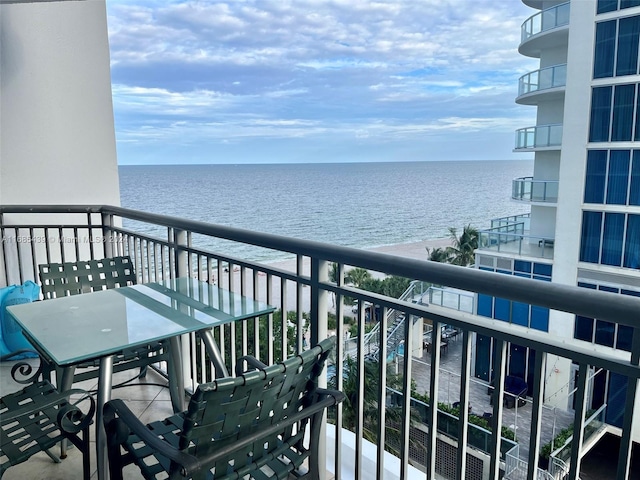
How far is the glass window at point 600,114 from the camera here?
1344 cm

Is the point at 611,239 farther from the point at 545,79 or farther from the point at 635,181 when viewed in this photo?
the point at 545,79

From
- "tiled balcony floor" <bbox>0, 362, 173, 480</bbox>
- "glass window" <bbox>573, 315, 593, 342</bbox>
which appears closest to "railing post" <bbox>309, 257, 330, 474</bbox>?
"tiled balcony floor" <bbox>0, 362, 173, 480</bbox>

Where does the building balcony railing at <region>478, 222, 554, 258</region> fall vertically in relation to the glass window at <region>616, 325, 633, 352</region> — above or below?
below

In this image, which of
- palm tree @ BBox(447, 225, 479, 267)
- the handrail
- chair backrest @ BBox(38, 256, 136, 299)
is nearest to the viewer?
the handrail

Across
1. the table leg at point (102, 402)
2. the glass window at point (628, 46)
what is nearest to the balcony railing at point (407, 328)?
the table leg at point (102, 402)

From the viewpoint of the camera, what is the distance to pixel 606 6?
1335 cm

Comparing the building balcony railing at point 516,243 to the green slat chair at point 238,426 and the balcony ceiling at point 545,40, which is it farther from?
the green slat chair at point 238,426

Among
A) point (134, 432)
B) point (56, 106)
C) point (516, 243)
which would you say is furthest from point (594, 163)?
point (134, 432)

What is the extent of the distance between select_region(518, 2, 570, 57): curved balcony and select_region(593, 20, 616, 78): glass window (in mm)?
1618

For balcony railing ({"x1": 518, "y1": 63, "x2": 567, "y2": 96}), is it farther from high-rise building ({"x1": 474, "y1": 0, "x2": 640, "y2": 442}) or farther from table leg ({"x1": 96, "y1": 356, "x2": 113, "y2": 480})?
table leg ({"x1": 96, "y1": 356, "x2": 113, "y2": 480})

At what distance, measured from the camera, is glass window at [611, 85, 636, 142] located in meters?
12.9

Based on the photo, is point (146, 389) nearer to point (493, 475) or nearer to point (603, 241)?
point (493, 475)

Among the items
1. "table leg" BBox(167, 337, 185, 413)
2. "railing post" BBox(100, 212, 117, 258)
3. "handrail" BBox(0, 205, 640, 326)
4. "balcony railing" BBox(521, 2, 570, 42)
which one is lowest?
"table leg" BBox(167, 337, 185, 413)

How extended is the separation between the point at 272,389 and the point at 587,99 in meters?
15.6
